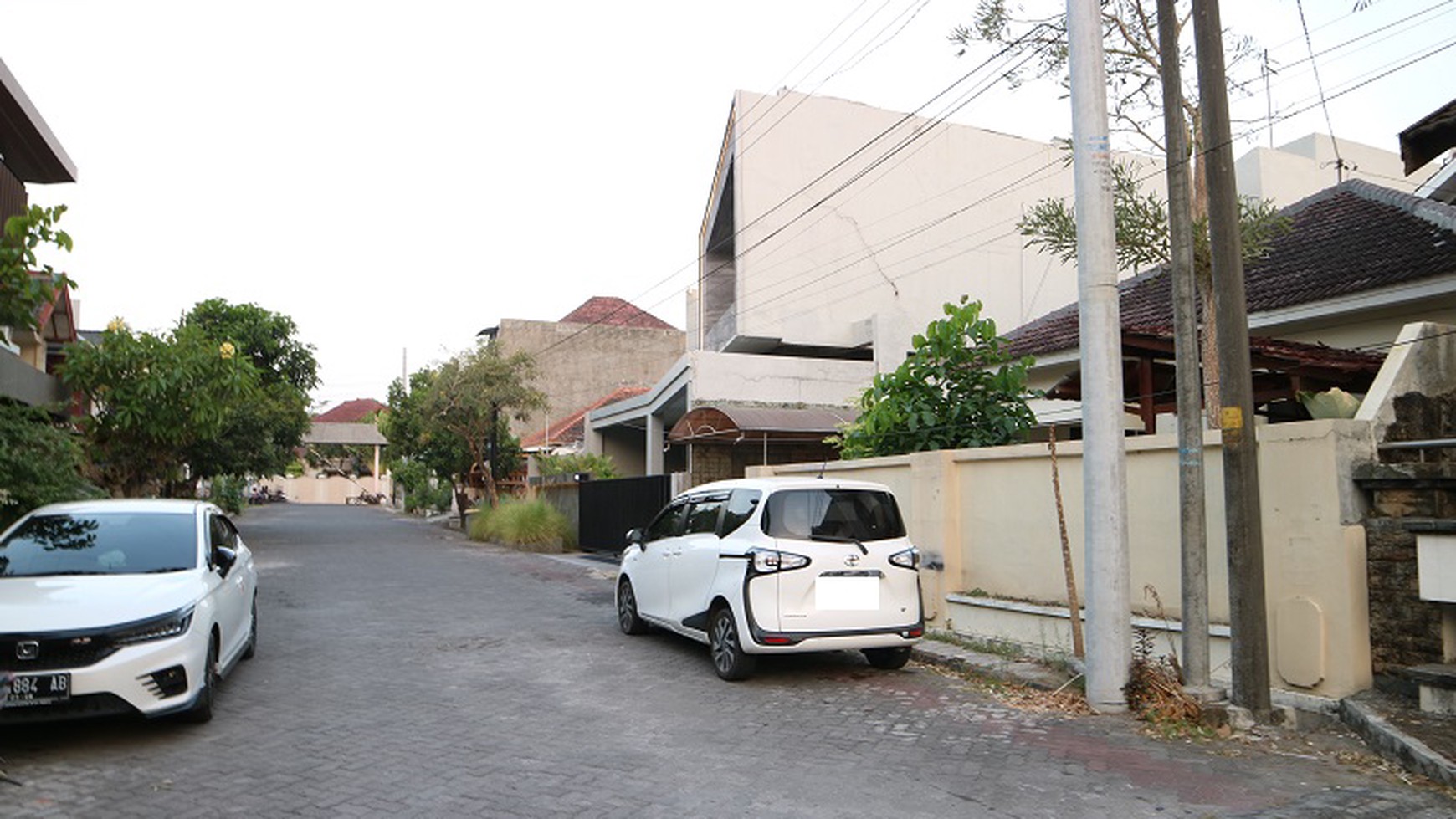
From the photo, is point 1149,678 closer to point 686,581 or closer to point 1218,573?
point 1218,573

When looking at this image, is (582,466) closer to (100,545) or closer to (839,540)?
(839,540)

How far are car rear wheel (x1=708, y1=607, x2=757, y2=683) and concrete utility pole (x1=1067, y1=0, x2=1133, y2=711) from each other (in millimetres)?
2550

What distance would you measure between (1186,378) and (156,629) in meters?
6.84

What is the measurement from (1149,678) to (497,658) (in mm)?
5494

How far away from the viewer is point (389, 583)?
51.0 ft

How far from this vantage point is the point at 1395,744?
17.1 ft

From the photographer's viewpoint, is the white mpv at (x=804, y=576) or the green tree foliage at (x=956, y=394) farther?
the green tree foliage at (x=956, y=394)

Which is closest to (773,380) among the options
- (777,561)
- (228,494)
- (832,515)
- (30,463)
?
(832,515)

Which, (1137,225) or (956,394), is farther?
(956,394)

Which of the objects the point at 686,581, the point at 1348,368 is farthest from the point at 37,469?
the point at 1348,368

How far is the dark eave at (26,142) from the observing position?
14.8 metres

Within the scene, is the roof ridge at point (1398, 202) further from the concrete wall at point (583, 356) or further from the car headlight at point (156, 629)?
the concrete wall at point (583, 356)

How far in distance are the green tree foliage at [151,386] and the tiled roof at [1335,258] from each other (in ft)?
41.4

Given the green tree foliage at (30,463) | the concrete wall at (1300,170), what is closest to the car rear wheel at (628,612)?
the green tree foliage at (30,463)
